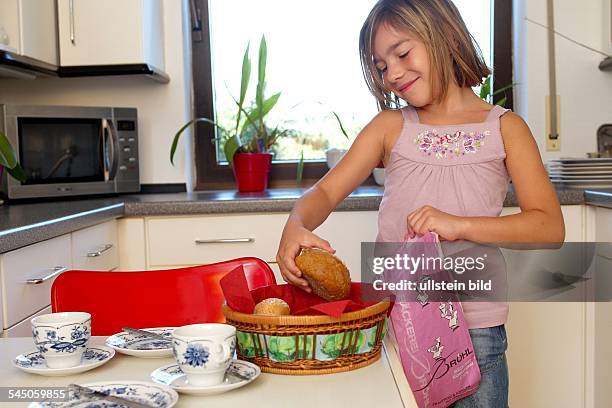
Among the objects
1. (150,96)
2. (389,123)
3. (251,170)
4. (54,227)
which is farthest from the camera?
(150,96)

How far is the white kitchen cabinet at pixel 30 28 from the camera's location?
2.14 m

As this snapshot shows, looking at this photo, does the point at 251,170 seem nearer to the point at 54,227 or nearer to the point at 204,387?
the point at 54,227

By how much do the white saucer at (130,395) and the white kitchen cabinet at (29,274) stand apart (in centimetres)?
84

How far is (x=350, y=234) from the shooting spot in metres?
2.24

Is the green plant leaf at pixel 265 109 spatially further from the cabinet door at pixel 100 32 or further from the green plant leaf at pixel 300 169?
the cabinet door at pixel 100 32

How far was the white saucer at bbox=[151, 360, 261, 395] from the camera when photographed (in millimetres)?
687

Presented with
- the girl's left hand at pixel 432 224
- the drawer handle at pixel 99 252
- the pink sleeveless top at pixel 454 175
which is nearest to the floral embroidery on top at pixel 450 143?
the pink sleeveless top at pixel 454 175

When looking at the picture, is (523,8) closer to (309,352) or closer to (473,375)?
(473,375)

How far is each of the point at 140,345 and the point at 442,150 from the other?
0.69 metres

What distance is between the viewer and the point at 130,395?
2.21ft

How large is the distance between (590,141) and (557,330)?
0.79 m

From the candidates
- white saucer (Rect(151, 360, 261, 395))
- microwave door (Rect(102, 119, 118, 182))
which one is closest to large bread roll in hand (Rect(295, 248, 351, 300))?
white saucer (Rect(151, 360, 261, 395))

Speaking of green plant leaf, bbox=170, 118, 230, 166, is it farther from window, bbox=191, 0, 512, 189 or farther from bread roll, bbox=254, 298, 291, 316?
bread roll, bbox=254, 298, 291, 316

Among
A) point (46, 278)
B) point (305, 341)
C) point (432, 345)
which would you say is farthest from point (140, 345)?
point (46, 278)
